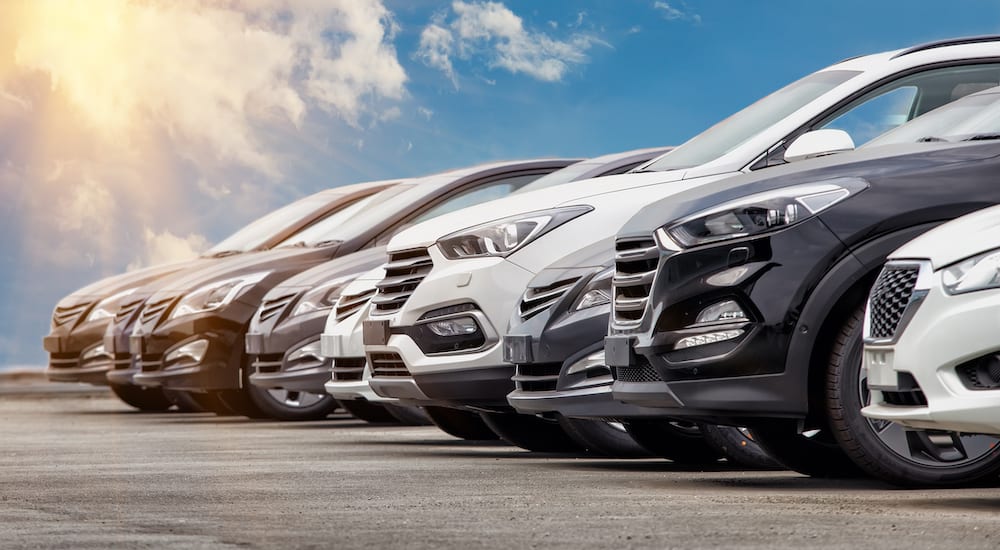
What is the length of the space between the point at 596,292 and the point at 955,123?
189 cm

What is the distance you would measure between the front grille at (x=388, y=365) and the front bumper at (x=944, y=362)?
12.8 ft

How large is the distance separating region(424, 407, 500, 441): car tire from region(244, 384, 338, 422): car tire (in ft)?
9.58

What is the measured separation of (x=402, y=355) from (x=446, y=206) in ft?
13.6

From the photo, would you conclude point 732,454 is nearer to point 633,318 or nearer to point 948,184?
point 633,318

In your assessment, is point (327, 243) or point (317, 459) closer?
point (317, 459)

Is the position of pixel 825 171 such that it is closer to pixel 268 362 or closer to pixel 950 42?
pixel 950 42

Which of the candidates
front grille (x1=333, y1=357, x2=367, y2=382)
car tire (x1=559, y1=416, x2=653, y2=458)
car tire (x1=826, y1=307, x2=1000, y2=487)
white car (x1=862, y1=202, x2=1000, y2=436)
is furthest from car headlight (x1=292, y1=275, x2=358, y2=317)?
white car (x1=862, y1=202, x2=1000, y2=436)

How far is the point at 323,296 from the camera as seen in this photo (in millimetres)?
13531

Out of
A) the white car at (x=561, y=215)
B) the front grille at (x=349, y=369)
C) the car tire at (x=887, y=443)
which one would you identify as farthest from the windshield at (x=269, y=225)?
the car tire at (x=887, y=443)

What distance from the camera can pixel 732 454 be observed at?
8727mm

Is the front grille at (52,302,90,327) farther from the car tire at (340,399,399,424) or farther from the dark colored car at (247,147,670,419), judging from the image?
the car tire at (340,399,399,424)

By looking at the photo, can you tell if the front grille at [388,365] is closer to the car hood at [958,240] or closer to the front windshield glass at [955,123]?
the front windshield glass at [955,123]

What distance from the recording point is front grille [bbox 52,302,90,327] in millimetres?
17703

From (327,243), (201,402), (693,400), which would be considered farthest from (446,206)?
(693,400)
